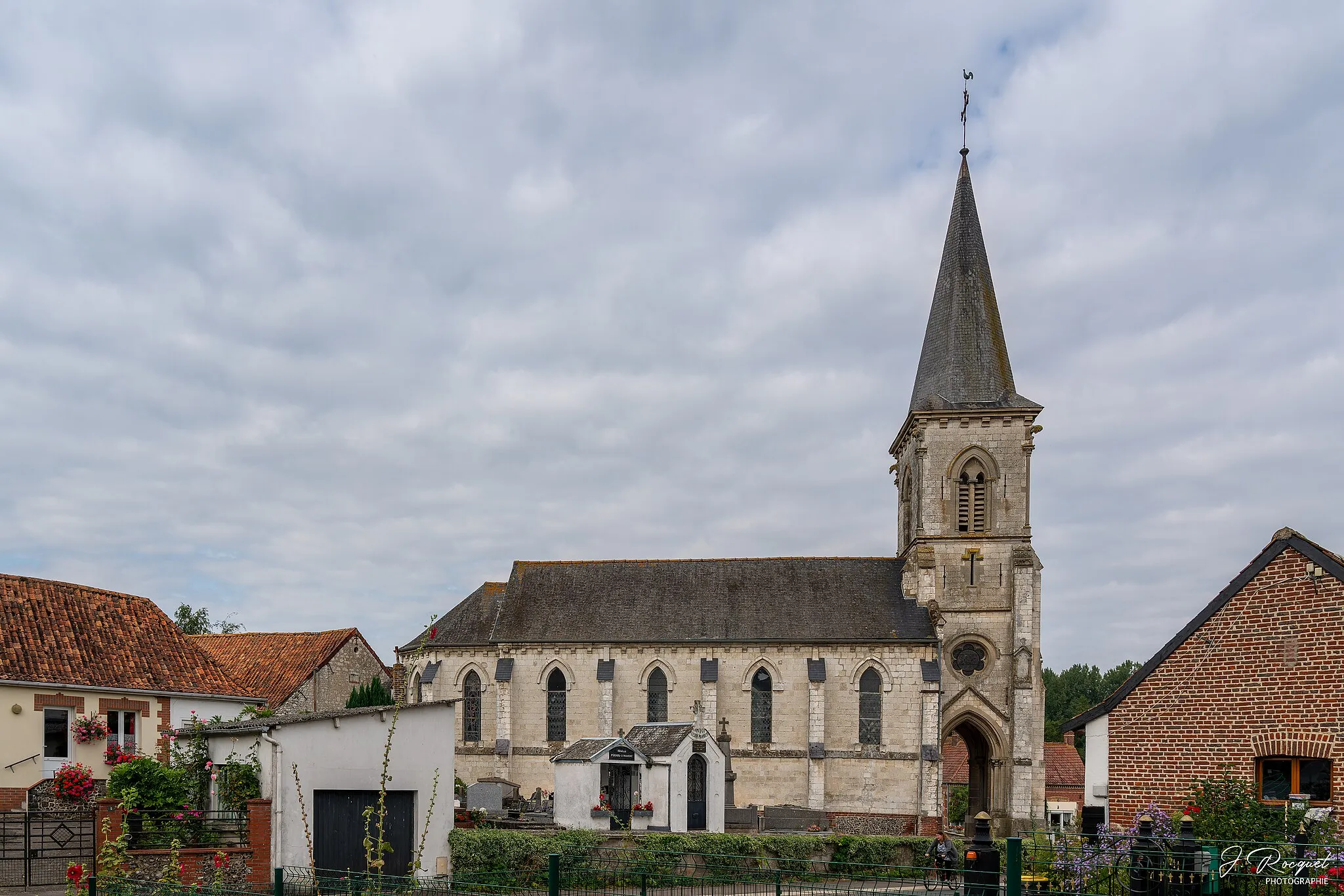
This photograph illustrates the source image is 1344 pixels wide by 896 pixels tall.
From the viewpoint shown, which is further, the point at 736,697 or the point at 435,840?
the point at 736,697

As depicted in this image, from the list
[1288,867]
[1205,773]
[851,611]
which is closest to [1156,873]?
[1288,867]

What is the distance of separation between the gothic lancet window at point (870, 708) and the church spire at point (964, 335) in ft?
33.2

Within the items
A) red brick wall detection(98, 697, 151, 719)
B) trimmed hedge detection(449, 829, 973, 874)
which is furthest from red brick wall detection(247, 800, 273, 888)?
red brick wall detection(98, 697, 151, 719)

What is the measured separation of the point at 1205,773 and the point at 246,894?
12.7 meters

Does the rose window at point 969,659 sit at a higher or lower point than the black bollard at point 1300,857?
lower

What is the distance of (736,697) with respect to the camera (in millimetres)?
35531

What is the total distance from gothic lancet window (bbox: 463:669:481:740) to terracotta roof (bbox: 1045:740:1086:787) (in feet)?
96.0

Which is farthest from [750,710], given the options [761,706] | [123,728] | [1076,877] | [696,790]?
[1076,877]

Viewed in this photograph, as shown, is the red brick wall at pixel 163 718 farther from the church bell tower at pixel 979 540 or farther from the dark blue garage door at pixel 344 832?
the church bell tower at pixel 979 540

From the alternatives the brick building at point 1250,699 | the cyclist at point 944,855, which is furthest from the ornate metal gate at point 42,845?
the brick building at point 1250,699

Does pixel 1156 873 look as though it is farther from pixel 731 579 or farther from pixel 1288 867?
pixel 731 579

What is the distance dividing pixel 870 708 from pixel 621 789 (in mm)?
12397

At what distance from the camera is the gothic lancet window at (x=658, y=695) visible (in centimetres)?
3594

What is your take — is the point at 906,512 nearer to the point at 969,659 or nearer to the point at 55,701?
the point at 969,659
